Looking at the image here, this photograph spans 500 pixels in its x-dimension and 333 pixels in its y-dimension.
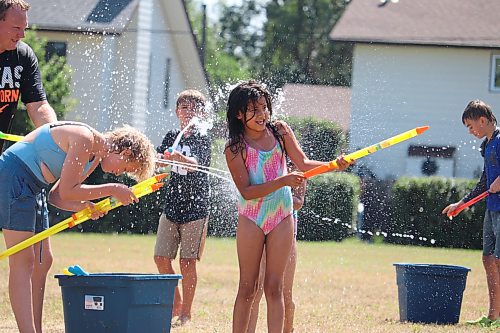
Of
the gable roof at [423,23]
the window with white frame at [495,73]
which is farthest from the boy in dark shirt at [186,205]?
the window with white frame at [495,73]

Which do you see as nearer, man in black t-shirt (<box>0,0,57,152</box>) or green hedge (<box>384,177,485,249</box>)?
man in black t-shirt (<box>0,0,57,152</box>)

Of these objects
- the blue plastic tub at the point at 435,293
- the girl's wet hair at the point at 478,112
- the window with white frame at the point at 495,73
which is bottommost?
the blue plastic tub at the point at 435,293

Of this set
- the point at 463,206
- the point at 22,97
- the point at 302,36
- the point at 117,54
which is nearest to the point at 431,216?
the point at 117,54

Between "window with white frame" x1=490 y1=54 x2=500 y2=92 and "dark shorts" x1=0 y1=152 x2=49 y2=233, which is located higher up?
"window with white frame" x1=490 y1=54 x2=500 y2=92

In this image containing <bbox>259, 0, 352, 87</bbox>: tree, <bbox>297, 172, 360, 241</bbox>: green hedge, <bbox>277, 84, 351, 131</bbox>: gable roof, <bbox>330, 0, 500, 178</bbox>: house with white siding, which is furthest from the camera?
<bbox>259, 0, 352, 87</bbox>: tree

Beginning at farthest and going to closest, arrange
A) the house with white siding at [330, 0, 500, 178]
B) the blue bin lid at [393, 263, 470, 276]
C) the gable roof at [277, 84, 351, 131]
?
the gable roof at [277, 84, 351, 131], the house with white siding at [330, 0, 500, 178], the blue bin lid at [393, 263, 470, 276]

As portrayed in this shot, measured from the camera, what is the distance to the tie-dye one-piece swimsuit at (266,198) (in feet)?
17.3

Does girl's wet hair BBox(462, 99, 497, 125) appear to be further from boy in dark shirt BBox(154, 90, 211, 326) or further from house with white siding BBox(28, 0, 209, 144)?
Result: house with white siding BBox(28, 0, 209, 144)

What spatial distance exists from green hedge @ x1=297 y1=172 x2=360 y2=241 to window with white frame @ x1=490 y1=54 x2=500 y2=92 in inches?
362

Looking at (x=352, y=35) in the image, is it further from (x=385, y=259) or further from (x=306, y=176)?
(x=306, y=176)

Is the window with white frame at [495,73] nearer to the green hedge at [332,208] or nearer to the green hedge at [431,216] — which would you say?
the green hedge at [431,216]

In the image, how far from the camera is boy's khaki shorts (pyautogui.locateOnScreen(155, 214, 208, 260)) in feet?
23.6

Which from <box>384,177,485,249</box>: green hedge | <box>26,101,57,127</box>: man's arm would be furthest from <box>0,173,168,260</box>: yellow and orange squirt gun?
<box>384,177,485,249</box>: green hedge

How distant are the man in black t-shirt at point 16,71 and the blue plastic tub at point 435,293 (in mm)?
2937
